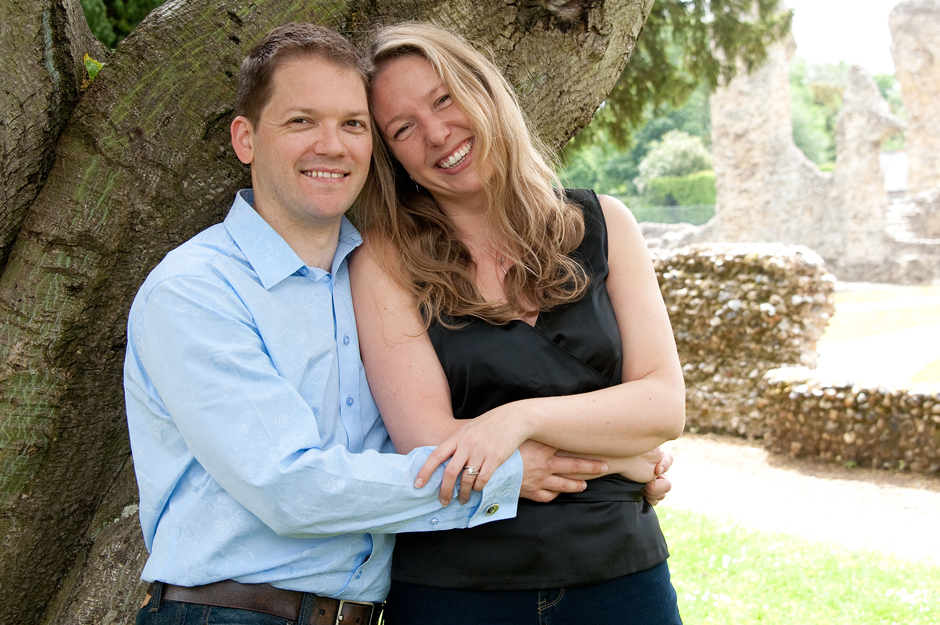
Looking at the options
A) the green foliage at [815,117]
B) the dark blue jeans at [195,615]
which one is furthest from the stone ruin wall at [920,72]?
the dark blue jeans at [195,615]

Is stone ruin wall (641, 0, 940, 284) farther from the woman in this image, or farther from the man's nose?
the man's nose

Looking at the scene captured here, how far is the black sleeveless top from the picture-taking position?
181 cm

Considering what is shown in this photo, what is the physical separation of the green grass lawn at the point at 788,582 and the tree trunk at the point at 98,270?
3.17 m

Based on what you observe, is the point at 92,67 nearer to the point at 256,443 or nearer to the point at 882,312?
the point at 256,443

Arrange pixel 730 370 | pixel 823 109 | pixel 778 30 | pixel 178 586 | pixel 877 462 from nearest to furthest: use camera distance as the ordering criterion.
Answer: pixel 178 586 < pixel 877 462 < pixel 778 30 < pixel 730 370 < pixel 823 109

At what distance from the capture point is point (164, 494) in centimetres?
167

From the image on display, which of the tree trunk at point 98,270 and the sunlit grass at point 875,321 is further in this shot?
the sunlit grass at point 875,321

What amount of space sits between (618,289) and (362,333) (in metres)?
0.72

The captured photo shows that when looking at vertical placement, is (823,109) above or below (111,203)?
below

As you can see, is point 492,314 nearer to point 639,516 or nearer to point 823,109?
point 639,516

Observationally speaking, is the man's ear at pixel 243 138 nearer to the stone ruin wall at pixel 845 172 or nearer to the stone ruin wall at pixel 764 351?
the stone ruin wall at pixel 764 351

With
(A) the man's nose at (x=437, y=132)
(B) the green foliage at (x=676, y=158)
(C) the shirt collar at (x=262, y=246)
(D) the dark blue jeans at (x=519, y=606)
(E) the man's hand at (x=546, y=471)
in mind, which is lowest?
(B) the green foliage at (x=676, y=158)

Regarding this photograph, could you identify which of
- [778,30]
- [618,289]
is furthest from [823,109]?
[618,289]

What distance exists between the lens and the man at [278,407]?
1551mm
